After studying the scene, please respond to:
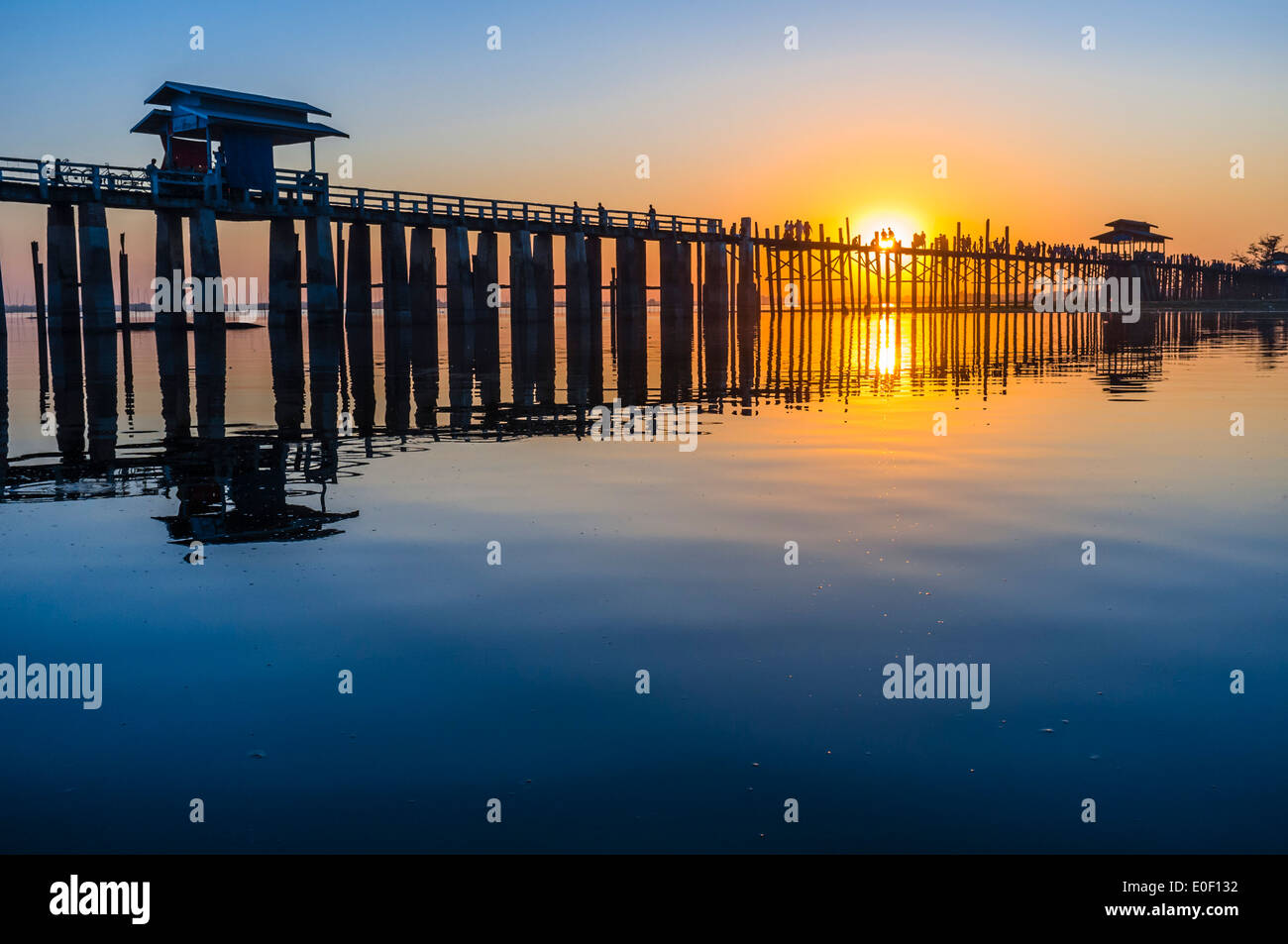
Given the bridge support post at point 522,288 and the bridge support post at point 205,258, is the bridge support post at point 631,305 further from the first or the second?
the bridge support post at point 205,258

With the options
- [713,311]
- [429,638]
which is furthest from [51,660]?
[713,311]

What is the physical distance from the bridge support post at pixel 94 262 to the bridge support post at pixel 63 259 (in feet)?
2.92

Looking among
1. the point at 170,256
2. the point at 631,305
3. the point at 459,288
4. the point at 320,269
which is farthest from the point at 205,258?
the point at 631,305

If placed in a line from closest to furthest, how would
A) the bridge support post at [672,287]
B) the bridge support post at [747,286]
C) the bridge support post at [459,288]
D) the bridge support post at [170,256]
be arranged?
the bridge support post at [170,256] → the bridge support post at [459,288] → the bridge support post at [672,287] → the bridge support post at [747,286]

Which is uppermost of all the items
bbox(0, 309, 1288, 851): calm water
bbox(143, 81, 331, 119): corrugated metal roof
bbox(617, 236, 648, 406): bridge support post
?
bbox(143, 81, 331, 119): corrugated metal roof

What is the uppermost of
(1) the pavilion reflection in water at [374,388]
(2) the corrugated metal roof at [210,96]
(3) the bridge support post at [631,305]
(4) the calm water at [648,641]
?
(2) the corrugated metal roof at [210,96]

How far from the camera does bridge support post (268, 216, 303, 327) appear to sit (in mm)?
43875

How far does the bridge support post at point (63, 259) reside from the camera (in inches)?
1438

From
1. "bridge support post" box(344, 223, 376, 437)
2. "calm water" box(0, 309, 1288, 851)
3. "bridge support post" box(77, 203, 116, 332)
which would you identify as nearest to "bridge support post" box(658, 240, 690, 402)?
"bridge support post" box(344, 223, 376, 437)

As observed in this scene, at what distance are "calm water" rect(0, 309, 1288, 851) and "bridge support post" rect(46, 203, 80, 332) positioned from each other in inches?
922

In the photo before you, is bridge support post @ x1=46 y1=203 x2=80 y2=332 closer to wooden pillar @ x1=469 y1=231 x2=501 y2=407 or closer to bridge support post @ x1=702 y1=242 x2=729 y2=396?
wooden pillar @ x1=469 y1=231 x2=501 y2=407

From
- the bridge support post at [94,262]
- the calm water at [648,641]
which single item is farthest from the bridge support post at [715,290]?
the calm water at [648,641]
